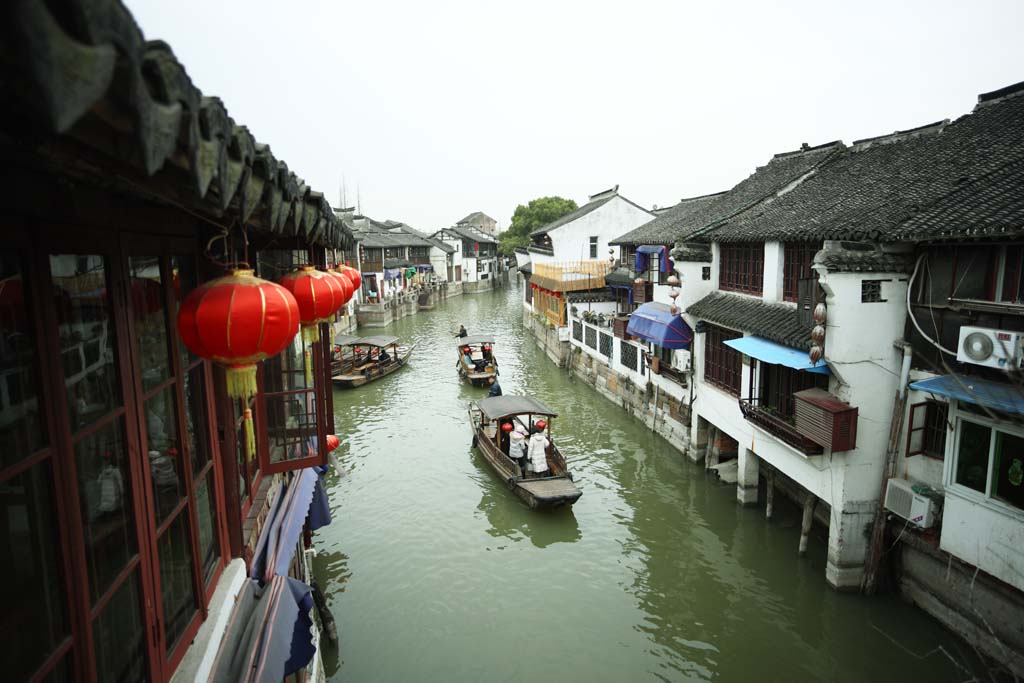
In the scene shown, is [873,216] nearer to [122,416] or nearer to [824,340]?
[824,340]

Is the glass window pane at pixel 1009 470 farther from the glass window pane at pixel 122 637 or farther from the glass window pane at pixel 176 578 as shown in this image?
the glass window pane at pixel 122 637

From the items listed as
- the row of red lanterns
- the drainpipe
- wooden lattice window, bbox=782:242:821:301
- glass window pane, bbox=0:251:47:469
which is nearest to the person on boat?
wooden lattice window, bbox=782:242:821:301

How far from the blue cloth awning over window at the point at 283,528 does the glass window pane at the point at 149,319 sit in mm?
1960

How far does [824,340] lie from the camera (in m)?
Answer: 9.86

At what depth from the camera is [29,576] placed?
2162mm

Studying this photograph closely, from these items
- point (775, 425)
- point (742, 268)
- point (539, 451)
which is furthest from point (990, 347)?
point (539, 451)

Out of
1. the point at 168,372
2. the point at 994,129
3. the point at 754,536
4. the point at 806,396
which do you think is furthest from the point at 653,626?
the point at 994,129

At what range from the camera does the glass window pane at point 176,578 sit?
325cm

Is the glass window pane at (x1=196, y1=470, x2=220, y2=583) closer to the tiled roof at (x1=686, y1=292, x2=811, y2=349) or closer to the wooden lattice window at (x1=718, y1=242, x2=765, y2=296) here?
the tiled roof at (x1=686, y1=292, x2=811, y2=349)

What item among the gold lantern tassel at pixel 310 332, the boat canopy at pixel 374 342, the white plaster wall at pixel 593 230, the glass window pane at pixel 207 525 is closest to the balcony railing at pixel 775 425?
the gold lantern tassel at pixel 310 332

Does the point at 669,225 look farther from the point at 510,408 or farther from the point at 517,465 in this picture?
the point at 517,465

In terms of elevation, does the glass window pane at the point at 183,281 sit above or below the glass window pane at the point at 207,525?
above

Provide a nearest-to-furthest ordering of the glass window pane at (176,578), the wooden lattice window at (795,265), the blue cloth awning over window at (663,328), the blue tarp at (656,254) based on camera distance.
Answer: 1. the glass window pane at (176,578)
2. the wooden lattice window at (795,265)
3. the blue cloth awning over window at (663,328)
4. the blue tarp at (656,254)

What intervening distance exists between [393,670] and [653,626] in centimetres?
426
